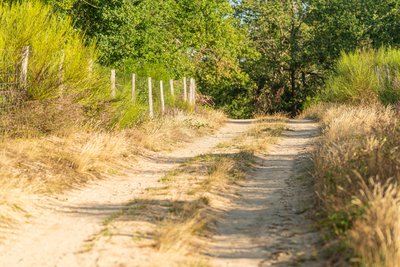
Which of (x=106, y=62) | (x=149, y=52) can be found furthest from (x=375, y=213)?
(x=149, y=52)

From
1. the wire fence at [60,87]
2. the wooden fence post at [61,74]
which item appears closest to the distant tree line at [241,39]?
the wire fence at [60,87]

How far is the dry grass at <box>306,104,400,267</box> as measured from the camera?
538 cm

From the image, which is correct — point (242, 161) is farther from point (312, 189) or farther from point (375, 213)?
point (375, 213)

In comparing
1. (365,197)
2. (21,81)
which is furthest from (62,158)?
(365,197)

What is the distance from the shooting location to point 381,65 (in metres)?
24.8

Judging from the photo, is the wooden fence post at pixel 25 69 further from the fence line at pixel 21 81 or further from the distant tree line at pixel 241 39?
the distant tree line at pixel 241 39

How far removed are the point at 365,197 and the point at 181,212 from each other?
7.51ft

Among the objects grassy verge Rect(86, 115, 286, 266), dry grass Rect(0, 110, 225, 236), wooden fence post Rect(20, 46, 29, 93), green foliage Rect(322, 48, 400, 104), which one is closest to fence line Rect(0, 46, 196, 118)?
wooden fence post Rect(20, 46, 29, 93)

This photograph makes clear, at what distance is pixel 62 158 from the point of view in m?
10.9

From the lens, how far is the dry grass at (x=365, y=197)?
5383 millimetres

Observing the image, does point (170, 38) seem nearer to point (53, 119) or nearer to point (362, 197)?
point (53, 119)

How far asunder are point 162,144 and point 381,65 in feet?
40.6

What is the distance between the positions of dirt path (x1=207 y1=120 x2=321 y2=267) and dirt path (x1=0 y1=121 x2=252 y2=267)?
4.71 ft

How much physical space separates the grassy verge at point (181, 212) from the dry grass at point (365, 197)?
1343 mm
